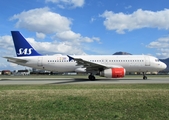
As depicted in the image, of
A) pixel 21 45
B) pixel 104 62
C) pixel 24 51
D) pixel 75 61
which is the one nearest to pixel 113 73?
pixel 104 62

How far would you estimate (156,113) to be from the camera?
664 cm

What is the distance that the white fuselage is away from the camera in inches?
1075

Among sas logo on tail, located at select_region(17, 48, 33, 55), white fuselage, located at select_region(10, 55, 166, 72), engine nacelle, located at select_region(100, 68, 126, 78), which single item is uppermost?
sas logo on tail, located at select_region(17, 48, 33, 55)

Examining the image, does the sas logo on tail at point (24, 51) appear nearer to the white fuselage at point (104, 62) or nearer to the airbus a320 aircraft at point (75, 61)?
the airbus a320 aircraft at point (75, 61)

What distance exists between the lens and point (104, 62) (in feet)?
90.6

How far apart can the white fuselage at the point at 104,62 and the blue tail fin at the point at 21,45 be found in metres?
0.96

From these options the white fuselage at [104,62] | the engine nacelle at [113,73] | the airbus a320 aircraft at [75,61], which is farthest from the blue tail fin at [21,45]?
the engine nacelle at [113,73]

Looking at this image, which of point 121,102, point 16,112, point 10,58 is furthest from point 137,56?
point 16,112

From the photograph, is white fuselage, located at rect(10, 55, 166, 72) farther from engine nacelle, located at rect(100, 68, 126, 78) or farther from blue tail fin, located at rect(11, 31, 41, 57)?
engine nacelle, located at rect(100, 68, 126, 78)

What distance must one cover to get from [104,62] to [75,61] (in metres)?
4.16

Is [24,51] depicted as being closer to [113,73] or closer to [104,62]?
[104,62]

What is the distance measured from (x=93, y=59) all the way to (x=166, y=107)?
2096cm

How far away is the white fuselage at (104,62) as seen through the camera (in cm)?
2731

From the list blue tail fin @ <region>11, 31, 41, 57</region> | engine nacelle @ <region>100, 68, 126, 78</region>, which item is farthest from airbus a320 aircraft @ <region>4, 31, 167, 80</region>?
engine nacelle @ <region>100, 68, 126, 78</region>
